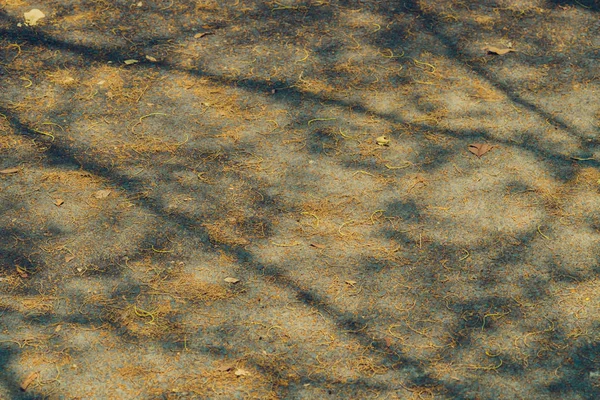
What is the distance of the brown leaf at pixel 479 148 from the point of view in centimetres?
516

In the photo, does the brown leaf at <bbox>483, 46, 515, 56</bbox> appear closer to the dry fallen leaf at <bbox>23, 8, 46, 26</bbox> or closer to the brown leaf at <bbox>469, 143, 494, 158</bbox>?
the brown leaf at <bbox>469, 143, 494, 158</bbox>

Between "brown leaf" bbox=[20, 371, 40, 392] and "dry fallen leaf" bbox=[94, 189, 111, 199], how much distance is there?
4.31 ft

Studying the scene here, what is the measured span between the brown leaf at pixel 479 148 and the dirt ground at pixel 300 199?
11 mm

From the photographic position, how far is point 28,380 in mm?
3830

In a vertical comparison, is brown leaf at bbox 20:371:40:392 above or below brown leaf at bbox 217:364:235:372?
below

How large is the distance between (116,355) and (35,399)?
422 millimetres

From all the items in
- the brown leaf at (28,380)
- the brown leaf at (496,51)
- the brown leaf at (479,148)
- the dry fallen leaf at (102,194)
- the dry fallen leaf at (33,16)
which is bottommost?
the brown leaf at (28,380)

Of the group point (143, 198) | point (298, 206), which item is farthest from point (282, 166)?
point (143, 198)

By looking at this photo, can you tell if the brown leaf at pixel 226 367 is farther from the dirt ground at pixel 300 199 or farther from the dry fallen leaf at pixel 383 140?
the dry fallen leaf at pixel 383 140

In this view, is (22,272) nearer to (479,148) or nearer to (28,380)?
(28,380)

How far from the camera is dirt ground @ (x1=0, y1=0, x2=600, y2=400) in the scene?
12.9 ft

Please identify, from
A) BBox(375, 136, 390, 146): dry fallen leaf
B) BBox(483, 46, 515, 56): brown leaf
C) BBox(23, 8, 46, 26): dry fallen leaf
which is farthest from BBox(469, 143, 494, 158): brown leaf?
BBox(23, 8, 46, 26): dry fallen leaf

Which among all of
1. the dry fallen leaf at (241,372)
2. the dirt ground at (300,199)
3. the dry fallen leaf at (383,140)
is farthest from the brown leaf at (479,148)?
the dry fallen leaf at (241,372)

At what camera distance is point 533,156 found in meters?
5.15
